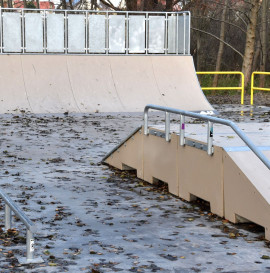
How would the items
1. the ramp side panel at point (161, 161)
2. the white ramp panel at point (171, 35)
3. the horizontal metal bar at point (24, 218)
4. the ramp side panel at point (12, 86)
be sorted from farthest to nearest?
the white ramp panel at point (171, 35) → the ramp side panel at point (12, 86) → the ramp side panel at point (161, 161) → the horizontal metal bar at point (24, 218)

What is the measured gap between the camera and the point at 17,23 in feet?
81.4

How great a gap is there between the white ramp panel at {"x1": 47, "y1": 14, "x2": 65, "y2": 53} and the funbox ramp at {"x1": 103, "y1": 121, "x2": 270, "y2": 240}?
13.8m

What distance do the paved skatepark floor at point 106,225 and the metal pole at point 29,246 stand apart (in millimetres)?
133

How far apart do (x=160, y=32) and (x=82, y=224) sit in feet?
60.9

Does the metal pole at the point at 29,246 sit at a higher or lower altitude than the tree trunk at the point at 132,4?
lower

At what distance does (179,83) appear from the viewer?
25.1 m

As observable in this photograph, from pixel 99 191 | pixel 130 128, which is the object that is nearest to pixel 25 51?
pixel 130 128

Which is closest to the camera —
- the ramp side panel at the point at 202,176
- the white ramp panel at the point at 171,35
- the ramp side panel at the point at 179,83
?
the ramp side panel at the point at 202,176

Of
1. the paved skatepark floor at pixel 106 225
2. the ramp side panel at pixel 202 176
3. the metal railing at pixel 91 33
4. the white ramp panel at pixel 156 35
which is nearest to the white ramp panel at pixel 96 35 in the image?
the metal railing at pixel 91 33

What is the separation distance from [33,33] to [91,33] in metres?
1.97

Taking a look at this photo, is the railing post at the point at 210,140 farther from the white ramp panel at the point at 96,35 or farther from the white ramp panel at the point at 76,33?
the white ramp panel at the point at 96,35

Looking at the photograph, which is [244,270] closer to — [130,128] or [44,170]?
[44,170]

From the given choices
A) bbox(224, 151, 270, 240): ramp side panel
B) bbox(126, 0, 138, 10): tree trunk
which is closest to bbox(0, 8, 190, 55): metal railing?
bbox(126, 0, 138, 10): tree trunk

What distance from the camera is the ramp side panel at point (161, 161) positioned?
10.1 meters
